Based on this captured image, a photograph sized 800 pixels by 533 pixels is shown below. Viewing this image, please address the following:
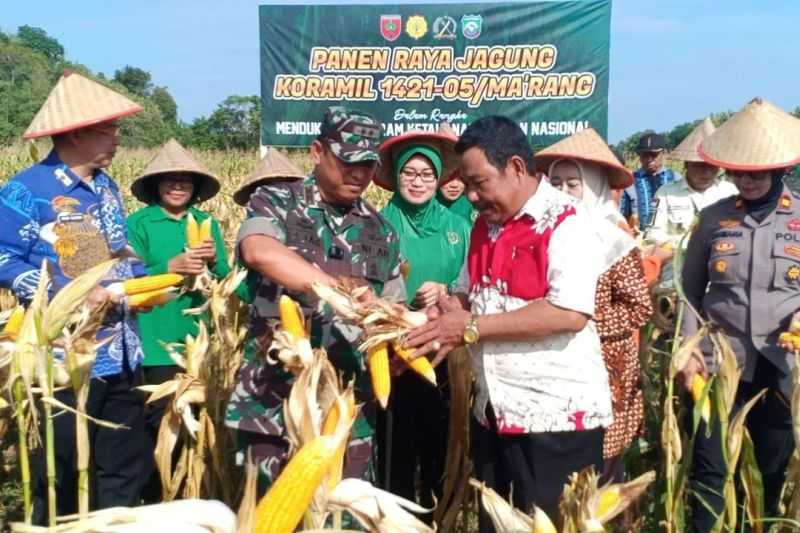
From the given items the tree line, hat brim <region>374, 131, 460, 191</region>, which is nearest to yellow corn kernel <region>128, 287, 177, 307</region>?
hat brim <region>374, 131, 460, 191</region>

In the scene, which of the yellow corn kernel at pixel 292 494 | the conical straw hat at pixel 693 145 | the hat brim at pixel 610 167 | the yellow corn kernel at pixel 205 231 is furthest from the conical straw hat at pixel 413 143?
the conical straw hat at pixel 693 145

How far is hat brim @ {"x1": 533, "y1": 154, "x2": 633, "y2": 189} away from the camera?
3869 millimetres

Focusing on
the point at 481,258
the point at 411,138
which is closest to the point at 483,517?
the point at 481,258

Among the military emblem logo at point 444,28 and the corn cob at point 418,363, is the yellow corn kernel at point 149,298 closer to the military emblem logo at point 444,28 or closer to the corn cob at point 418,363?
the corn cob at point 418,363

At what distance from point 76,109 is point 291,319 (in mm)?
1354

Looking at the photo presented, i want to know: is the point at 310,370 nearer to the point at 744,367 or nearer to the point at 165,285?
the point at 165,285

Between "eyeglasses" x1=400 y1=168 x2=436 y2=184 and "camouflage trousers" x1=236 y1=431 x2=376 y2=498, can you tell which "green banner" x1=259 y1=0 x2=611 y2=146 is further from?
"camouflage trousers" x1=236 y1=431 x2=376 y2=498

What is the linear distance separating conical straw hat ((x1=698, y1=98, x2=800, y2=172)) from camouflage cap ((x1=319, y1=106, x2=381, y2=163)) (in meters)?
1.33

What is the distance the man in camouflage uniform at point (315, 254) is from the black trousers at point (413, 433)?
3.35 feet

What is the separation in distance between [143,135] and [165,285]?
3197 cm

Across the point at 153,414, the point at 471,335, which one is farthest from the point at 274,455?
the point at 153,414

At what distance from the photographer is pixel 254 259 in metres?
2.88

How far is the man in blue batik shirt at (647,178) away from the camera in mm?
8977

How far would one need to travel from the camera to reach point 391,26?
14688 mm
